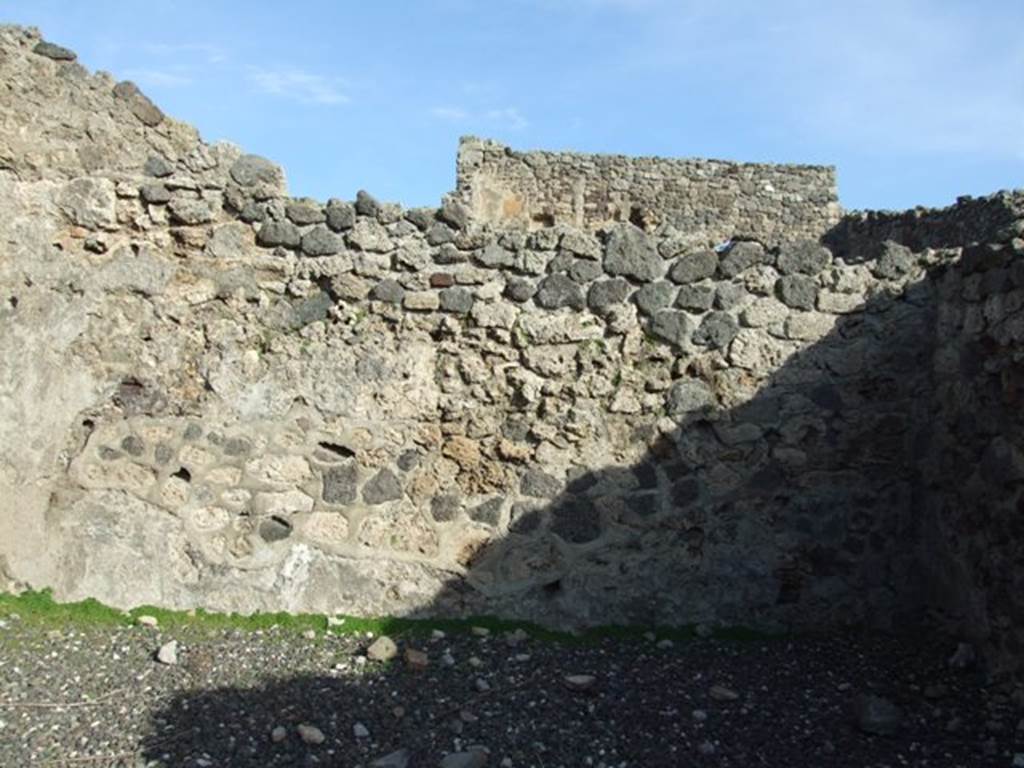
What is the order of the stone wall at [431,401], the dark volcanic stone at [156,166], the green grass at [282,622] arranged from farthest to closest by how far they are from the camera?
the dark volcanic stone at [156,166], the stone wall at [431,401], the green grass at [282,622]

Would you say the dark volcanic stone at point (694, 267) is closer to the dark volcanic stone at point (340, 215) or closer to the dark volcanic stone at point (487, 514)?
the dark volcanic stone at point (487, 514)

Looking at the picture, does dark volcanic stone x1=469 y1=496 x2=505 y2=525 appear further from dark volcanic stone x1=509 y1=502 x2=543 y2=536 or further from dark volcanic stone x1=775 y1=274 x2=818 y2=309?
dark volcanic stone x1=775 y1=274 x2=818 y2=309

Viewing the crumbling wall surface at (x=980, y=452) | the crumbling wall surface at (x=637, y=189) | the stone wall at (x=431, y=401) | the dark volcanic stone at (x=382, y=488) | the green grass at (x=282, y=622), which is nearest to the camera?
the crumbling wall surface at (x=980, y=452)

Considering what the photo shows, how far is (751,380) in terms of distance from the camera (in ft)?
17.9

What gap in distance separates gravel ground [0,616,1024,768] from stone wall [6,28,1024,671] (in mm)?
421

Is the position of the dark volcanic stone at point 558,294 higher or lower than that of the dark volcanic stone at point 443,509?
higher

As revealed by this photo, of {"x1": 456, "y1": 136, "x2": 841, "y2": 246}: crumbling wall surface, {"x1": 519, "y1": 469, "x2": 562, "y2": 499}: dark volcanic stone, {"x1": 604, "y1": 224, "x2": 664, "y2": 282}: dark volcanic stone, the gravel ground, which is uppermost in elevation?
{"x1": 456, "y1": 136, "x2": 841, "y2": 246}: crumbling wall surface

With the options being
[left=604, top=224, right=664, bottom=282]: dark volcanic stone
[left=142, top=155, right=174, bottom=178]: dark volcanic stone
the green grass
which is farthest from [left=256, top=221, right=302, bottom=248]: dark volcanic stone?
the green grass

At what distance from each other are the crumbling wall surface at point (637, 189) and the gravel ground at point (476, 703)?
12.2m

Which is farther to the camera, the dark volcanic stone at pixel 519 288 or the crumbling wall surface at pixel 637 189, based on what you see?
the crumbling wall surface at pixel 637 189

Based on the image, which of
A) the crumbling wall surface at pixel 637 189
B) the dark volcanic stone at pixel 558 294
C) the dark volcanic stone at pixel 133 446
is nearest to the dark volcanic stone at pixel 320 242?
the dark volcanic stone at pixel 558 294

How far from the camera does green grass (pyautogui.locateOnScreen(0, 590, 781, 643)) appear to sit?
4914 mm

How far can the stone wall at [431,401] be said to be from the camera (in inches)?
205

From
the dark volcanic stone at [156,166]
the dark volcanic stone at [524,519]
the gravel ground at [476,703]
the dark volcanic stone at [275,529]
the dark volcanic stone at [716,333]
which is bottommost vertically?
the gravel ground at [476,703]
